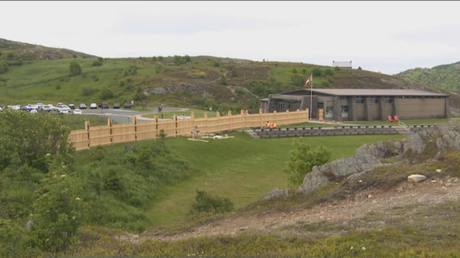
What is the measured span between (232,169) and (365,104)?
1294 inches

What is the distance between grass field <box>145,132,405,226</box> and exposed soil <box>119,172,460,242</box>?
402 centimetres

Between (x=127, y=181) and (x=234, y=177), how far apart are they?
735 centimetres

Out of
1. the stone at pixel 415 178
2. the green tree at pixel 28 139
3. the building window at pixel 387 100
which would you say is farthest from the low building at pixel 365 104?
the stone at pixel 415 178

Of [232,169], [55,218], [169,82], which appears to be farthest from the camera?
[169,82]

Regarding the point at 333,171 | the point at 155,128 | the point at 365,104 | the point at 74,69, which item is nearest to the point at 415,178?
the point at 333,171

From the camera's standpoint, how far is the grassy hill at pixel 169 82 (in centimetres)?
7956

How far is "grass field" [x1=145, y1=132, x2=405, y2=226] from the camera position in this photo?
837 inches

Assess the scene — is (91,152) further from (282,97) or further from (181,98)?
(181,98)

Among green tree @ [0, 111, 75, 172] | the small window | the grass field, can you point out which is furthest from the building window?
green tree @ [0, 111, 75, 172]

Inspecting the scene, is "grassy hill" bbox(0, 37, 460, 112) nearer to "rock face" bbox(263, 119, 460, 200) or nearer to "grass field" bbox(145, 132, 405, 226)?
"grass field" bbox(145, 132, 405, 226)

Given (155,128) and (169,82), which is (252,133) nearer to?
(155,128)

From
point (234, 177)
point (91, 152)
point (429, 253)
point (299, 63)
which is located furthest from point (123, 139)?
point (299, 63)

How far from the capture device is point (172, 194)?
22.8 metres

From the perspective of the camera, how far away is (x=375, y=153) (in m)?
20.6
